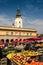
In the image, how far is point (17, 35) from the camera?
1886 inches

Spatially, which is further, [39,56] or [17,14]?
[17,14]

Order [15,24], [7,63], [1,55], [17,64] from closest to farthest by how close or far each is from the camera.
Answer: [17,64] → [7,63] → [1,55] → [15,24]

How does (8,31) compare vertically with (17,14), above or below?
below

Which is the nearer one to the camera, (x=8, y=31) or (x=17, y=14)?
(x=8, y=31)

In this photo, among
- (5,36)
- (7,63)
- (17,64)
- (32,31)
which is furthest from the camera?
(32,31)

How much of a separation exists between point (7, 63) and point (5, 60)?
299mm

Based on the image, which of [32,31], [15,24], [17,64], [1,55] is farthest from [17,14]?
[17,64]

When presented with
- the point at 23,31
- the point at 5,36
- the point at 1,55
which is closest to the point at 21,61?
the point at 1,55

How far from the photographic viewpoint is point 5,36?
44.9 metres

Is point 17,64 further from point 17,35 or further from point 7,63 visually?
point 17,35

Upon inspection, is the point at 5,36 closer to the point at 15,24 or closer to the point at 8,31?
the point at 8,31

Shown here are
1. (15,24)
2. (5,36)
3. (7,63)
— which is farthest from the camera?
(15,24)

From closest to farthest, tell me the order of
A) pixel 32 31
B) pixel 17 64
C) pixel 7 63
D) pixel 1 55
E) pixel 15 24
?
pixel 17 64
pixel 7 63
pixel 1 55
pixel 32 31
pixel 15 24

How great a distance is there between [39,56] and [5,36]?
109 feet
